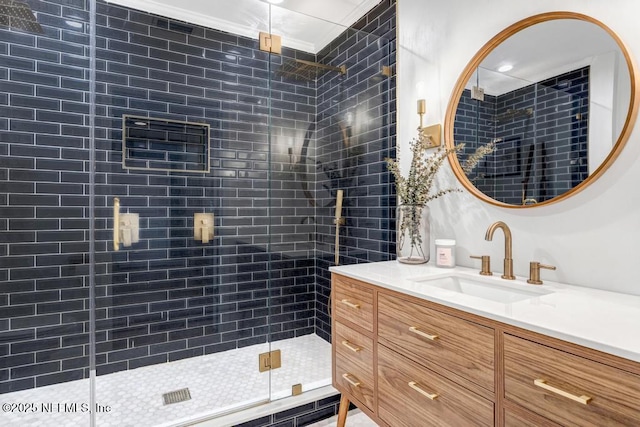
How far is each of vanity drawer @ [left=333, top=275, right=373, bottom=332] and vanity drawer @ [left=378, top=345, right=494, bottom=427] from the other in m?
0.14

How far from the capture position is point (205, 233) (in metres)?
2.39

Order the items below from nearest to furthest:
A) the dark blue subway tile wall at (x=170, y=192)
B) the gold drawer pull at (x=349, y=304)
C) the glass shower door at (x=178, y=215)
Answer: the gold drawer pull at (x=349, y=304), the dark blue subway tile wall at (x=170, y=192), the glass shower door at (x=178, y=215)

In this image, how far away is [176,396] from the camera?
78.0 inches

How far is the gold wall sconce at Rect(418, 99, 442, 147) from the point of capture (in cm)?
179

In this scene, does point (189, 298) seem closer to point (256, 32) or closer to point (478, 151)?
point (256, 32)

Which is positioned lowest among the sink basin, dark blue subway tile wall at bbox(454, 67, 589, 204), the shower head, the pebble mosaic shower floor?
the pebble mosaic shower floor

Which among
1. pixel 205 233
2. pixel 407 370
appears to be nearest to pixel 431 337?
pixel 407 370

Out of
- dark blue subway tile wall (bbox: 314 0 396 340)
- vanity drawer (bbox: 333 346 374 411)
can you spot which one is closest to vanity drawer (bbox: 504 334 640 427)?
vanity drawer (bbox: 333 346 374 411)

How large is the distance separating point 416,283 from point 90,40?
90.7 inches

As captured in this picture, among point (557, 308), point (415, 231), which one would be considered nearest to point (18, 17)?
point (415, 231)

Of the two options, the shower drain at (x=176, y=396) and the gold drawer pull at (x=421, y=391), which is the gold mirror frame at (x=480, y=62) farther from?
the shower drain at (x=176, y=396)

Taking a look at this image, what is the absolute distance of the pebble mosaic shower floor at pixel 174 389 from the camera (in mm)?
1764

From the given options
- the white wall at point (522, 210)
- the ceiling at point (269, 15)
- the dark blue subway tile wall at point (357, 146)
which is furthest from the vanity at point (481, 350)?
the ceiling at point (269, 15)

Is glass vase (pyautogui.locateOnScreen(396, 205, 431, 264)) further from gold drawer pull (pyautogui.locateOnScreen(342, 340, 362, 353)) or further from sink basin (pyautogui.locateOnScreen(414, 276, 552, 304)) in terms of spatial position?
gold drawer pull (pyautogui.locateOnScreen(342, 340, 362, 353))
